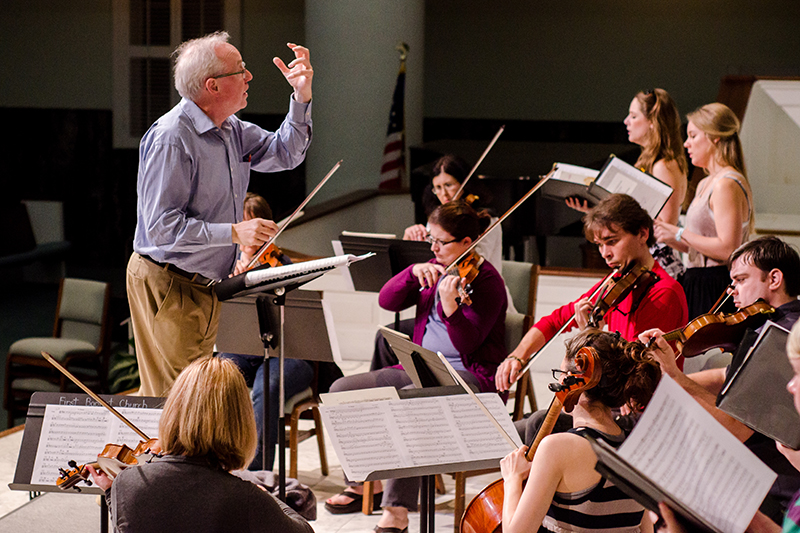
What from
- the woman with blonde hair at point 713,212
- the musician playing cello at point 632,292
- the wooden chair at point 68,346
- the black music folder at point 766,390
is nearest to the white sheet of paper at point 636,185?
the woman with blonde hair at point 713,212

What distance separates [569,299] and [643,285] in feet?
7.23

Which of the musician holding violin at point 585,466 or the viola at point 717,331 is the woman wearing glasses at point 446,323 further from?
the musician holding violin at point 585,466

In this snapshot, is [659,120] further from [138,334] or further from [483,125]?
[483,125]

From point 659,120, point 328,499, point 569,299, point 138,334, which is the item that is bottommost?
point 328,499

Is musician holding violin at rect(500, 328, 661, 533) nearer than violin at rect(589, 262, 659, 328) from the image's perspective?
Yes

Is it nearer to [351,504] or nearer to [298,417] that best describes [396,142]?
[298,417]

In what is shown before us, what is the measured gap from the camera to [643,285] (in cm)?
260

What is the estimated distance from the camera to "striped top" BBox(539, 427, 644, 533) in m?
1.75

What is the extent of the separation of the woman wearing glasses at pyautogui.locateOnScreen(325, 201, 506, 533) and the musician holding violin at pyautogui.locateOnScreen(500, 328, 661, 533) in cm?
100

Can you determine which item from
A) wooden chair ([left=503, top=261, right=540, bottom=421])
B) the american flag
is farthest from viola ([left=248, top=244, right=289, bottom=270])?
the american flag

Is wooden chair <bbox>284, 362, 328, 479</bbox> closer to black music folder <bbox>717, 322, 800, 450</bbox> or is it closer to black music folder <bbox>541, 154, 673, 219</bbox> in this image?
black music folder <bbox>541, 154, 673, 219</bbox>

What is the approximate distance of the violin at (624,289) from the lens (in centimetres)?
258

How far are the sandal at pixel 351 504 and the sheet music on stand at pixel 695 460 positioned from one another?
1.85 metres

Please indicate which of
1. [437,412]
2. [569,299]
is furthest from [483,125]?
[437,412]
